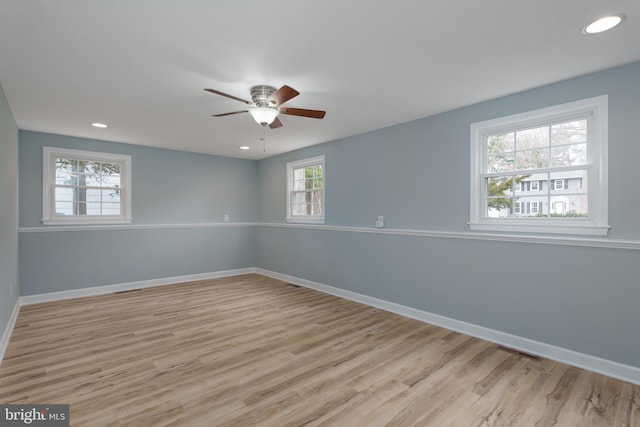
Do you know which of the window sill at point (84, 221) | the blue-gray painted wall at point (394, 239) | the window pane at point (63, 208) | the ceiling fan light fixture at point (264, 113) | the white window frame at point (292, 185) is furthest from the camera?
the white window frame at point (292, 185)

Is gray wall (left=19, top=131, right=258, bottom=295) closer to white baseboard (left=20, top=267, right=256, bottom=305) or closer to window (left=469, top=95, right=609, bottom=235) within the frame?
white baseboard (left=20, top=267, right=256, bottom=305)

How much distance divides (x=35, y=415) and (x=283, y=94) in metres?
2.77

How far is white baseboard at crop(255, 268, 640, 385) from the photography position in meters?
2.42

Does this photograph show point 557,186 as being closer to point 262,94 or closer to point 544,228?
point 544,228

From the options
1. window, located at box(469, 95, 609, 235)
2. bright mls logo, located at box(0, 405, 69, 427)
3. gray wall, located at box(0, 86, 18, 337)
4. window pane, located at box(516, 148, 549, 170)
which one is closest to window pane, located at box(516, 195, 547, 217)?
window, located at box(469, 95, 609, 235)

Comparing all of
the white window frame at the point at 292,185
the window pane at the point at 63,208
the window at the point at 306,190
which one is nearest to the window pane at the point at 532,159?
the white window frame at the point at 292,185

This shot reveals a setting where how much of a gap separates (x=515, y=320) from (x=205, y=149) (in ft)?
17.1

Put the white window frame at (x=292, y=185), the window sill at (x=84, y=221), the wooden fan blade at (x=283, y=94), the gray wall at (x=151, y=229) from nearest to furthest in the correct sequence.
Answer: the wooden fan blade at (x=283, y=94) → the gray wall at (x=151, y=229) → the window sill at (x=84, y=221) → the white window frame at (x=292, y=185)

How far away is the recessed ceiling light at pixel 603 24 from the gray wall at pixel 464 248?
2.59 feet

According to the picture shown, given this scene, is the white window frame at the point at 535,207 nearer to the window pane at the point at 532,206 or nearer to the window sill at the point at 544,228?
the window pane at the point at 532,206

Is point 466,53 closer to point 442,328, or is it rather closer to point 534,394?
point 534,394

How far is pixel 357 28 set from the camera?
6.37 ft

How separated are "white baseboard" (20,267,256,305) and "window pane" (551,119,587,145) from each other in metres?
5.55

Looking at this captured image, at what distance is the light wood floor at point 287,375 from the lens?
2.00 meters
